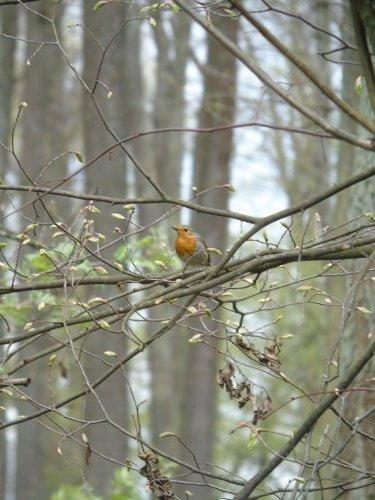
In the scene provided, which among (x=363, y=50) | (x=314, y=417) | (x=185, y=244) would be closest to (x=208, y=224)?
(x=185, y=244)

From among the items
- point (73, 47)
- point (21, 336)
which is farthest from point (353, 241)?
point (73, 47)

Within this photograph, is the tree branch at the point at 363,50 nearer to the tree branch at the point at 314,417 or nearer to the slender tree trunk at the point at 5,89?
the tree branch at the point at 314,417

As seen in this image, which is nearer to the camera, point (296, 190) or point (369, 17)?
point (369, 17)

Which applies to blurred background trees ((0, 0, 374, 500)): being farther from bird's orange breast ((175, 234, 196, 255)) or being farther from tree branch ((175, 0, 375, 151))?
tree branch ((175, 0, 375, 151))

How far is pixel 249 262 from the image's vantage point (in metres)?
3.77

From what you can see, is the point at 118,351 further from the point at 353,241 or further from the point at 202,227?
the point at 353,241

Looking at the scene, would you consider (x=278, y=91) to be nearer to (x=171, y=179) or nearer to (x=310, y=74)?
(x=310, y=74)

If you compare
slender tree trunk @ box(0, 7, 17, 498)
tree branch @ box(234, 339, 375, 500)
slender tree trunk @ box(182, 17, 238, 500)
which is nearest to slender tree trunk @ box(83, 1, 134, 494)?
slender tree trunk @ box(182, 17, 238, 500)

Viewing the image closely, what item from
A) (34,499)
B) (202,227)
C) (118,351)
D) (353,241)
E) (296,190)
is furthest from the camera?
(296,190)

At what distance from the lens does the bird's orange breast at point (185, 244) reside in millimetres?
6992

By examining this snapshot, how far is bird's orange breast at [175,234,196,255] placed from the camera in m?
6.99

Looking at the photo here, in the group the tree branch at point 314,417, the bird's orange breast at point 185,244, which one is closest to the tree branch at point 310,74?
the tree branch at point 314,417

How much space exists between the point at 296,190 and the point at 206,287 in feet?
39.8

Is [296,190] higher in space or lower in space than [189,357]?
higher
